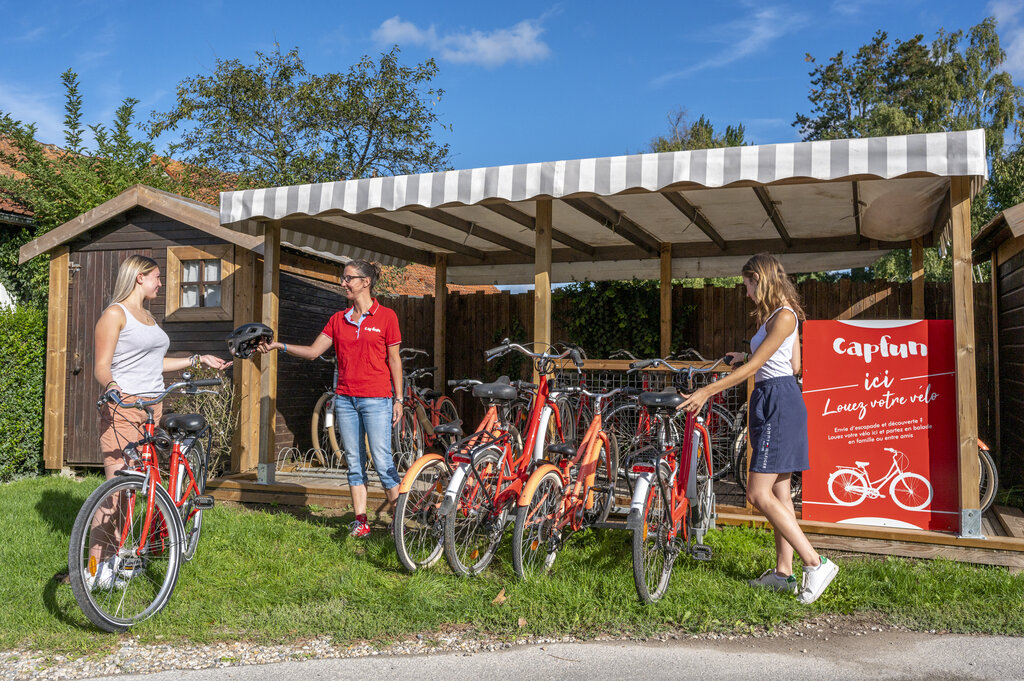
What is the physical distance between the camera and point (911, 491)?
4.82 metres

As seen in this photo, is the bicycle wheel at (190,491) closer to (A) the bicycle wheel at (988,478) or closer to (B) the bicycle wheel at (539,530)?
(B) the bicycle wheel at (539,530)

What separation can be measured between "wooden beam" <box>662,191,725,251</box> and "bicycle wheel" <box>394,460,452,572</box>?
2.76 metres

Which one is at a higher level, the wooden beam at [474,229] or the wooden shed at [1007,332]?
the wooden beam at [474,229]

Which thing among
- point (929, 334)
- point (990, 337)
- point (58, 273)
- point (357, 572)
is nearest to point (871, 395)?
point (929, 334)

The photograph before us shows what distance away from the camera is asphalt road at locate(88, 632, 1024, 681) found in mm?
3203

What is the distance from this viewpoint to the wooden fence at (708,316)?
8.16m

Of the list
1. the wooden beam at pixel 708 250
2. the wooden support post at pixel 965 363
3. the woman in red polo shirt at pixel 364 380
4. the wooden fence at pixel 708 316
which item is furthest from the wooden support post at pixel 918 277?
the woman in red polo shirt at pixel 364 380

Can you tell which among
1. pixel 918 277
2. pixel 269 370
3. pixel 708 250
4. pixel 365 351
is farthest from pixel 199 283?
pixel 918 277

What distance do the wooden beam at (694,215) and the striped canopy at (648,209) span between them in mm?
20

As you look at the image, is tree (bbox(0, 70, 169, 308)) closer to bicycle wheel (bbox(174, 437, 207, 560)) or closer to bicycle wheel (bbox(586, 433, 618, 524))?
bicycle wheel (bbox(174, 437, 207, 560))

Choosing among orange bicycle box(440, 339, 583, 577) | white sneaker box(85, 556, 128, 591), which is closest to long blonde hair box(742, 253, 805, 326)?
orange bicycle box(440, 339, 583, 577)

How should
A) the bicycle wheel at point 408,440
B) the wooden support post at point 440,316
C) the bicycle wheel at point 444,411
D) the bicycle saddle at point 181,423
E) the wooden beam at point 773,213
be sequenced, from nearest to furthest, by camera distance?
the bicycle saddle at point 181,423, the wooden beam at point 773,213, the bicycle wheel at point 408,440, the bicycle wheel at point 444,411, the wooden support post at point 440,316

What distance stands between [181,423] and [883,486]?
425 centimetres

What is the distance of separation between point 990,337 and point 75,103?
14641 mm
